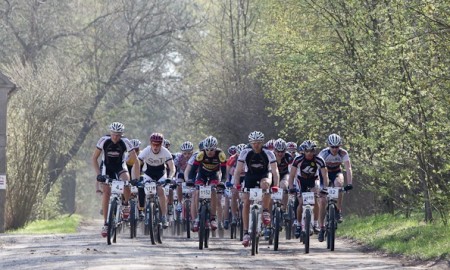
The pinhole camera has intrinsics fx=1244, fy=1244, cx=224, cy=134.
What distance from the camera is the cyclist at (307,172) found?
2253 cm

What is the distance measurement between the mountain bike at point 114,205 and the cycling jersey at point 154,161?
99.1 inches

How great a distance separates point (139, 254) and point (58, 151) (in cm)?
2960

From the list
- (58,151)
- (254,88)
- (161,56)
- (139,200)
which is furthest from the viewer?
(161,56)

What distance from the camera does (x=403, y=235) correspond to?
930 inches

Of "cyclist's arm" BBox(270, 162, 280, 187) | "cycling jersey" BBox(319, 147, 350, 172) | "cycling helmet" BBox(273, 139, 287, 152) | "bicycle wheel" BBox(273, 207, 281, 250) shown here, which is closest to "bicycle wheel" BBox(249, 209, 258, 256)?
"cyclist's arm" BBox(270, 162, 280, 187)

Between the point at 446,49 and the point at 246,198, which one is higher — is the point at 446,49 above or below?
above

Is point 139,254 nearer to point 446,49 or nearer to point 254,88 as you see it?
point 446,49

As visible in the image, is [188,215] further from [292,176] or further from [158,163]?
[292,176]

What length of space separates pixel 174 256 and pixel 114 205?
93.7 inches

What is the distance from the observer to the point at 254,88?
3972 cm

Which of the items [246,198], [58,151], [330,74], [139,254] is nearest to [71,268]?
[139,254]

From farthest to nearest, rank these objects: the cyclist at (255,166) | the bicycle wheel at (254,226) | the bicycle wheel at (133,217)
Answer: the bicycle wheel at (133,217), the cyclist at (255,166), the bicycle wheel at (254,226)

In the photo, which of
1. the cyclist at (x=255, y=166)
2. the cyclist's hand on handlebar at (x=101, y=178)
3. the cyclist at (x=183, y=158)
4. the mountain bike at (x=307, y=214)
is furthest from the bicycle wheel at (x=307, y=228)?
the cyclist at (x=183, y=158)

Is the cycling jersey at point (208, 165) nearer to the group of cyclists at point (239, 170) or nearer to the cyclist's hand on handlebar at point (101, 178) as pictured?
the group of cyclists at point (239, 170)
